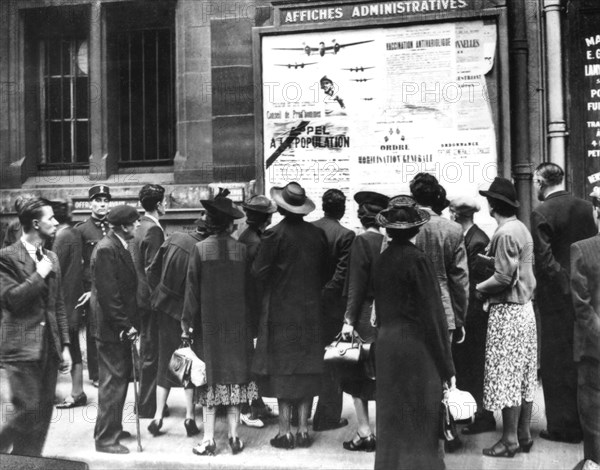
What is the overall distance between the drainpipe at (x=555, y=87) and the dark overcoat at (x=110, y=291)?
15.5ft

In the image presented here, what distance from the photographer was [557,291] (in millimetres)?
6094

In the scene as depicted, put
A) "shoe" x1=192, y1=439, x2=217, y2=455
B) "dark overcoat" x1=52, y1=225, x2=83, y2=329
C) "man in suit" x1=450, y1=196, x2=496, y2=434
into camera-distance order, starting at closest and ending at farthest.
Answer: "shoe" x1=192, y1=439, x2=217, y2=455, "man in suit" x1=450, y1=196, x2=496, y2=434, "dark overcoat" x1=52, y1=225, x2=83, y2=329

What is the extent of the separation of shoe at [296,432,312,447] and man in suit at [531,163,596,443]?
6.58 ft

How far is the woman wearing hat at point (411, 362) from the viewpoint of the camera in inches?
192

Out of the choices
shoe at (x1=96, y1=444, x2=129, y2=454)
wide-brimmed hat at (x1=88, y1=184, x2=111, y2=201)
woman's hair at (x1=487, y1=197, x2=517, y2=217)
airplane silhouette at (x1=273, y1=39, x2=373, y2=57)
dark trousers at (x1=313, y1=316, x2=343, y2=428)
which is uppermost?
airplane silhouette at (x1=273, y1=39, x2=373, y2=57)

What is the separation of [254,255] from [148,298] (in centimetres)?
128

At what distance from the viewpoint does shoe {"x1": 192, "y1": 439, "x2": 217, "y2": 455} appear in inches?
235

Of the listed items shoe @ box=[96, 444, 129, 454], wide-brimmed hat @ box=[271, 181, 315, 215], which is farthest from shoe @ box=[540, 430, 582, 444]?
shoe @ box=[96, 444, 129, 454]

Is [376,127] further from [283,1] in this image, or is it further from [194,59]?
[194,59]

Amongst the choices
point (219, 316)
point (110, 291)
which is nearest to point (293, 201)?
point (219, 316)

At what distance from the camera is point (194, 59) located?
8.92 meters

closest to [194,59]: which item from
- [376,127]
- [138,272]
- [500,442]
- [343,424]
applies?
[376,127]

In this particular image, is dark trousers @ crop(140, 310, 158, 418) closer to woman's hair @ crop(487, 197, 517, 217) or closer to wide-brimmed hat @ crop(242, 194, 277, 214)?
wide-brimmed hat @ crop(242, 194, 277, 214)

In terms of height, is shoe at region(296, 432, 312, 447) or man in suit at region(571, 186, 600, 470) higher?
man in suit at region(571, 186, 600, 470)
